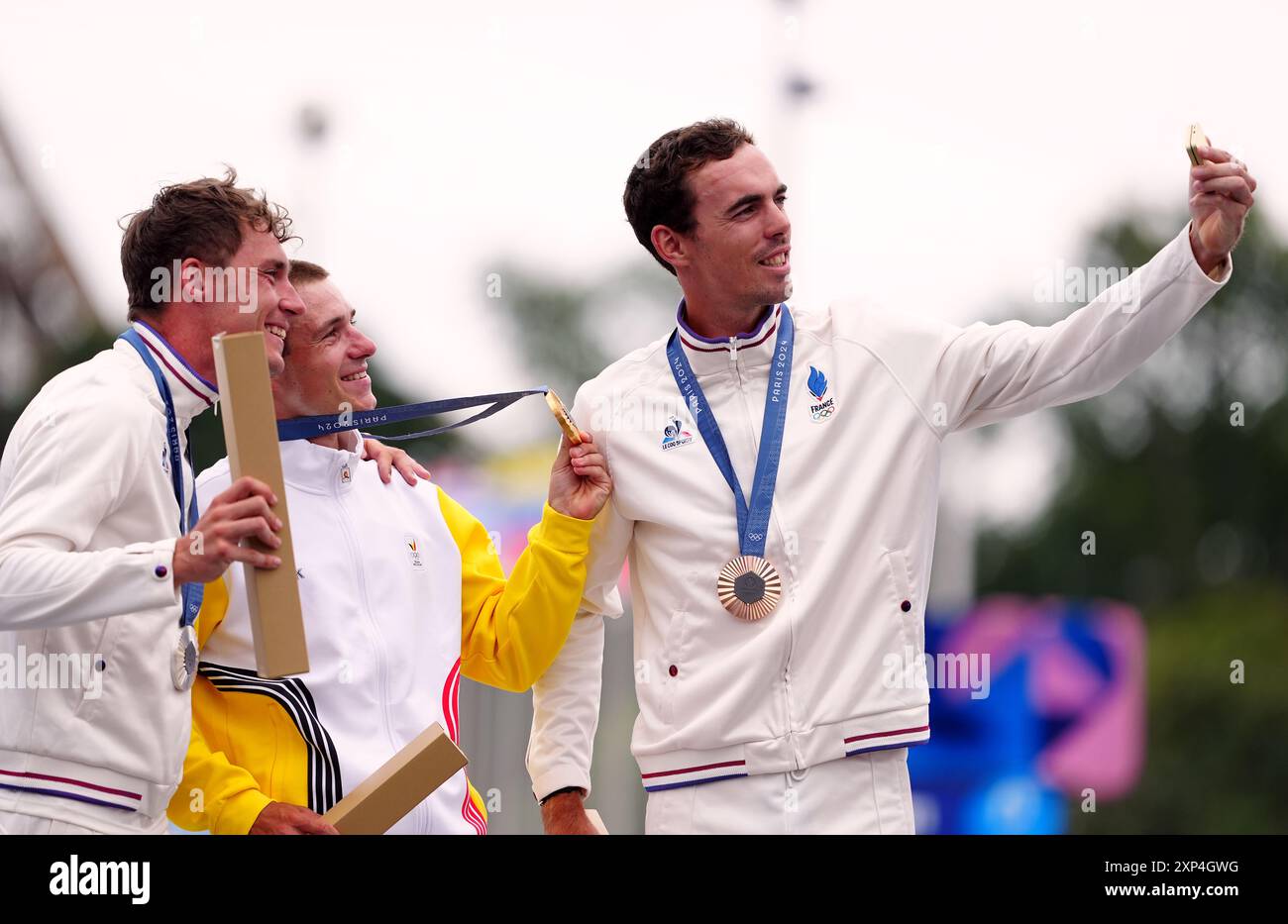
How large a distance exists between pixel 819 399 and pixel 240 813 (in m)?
1.82

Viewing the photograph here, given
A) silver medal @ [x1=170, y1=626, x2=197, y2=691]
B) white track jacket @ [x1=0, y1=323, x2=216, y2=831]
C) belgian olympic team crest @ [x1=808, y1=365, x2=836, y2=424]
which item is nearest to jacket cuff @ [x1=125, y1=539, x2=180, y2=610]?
white track jacket @ [x1=0, y1=323, x2=216, y2=831]

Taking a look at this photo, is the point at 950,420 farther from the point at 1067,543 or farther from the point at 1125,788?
the point at 1067,543

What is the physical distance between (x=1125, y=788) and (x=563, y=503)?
19.4 m

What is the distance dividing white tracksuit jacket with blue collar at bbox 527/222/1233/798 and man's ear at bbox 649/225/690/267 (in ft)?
0.85

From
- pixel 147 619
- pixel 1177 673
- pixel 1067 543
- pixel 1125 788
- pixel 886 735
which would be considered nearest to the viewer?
pixel 147 619

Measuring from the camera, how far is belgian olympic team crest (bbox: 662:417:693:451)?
448cm

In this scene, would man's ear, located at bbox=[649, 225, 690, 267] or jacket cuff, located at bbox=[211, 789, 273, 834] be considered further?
man's ear, located at bbox=[649, 225, 690, 267]

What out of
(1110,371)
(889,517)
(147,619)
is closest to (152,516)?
(147,619)

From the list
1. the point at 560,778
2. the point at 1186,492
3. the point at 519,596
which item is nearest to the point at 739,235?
the point at 519,596

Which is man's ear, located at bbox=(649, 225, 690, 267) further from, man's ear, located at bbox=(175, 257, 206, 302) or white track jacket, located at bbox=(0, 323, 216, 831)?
white track jacket, located at bbox=(0, 323, 216, 831)

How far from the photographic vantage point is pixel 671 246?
4.80 meters

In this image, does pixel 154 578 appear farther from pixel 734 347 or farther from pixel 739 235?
pixel 739 235

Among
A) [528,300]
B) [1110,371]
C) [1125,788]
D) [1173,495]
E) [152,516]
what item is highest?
[528,300]

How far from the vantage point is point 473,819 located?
15.3ft
